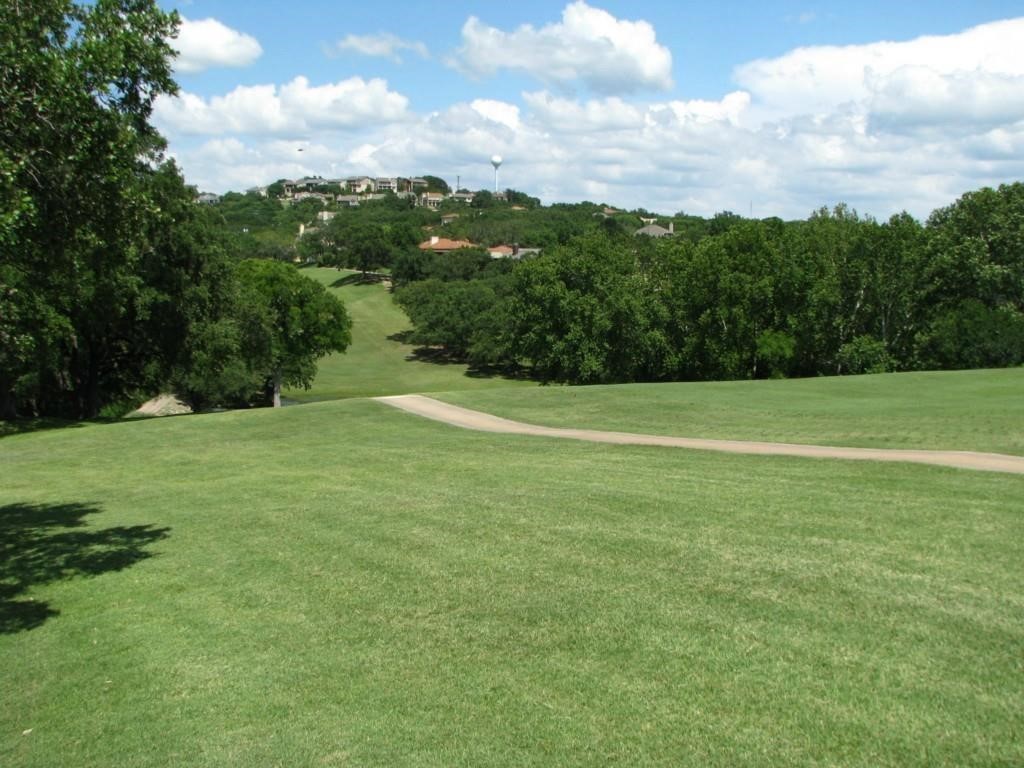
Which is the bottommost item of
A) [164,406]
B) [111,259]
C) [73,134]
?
[164,406]

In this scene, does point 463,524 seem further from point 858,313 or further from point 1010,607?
point 858,313

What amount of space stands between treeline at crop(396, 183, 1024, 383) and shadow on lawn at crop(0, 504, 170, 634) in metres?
46.8

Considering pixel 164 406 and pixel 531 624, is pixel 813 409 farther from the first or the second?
pixel 164 406

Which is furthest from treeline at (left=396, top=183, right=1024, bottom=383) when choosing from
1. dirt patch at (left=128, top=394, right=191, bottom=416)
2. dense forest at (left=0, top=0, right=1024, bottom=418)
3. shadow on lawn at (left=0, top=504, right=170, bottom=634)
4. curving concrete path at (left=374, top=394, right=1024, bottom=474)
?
shadow on lawn at (left=0, top=504, right=170, bottom=634)

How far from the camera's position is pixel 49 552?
1080cm

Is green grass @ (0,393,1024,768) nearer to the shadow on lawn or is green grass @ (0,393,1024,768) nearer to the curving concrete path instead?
the shadow on lawn

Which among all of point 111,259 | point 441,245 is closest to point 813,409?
point 111,259

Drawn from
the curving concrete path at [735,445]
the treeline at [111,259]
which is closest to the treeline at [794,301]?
the treeline at [111,259]

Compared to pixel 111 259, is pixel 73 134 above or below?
above

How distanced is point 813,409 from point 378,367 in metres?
61.7

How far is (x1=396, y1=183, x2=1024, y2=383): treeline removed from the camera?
52.1m

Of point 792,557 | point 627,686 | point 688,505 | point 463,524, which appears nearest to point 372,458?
point 463,524

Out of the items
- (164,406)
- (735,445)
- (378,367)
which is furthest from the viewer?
(378,367)

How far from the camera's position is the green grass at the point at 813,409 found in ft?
58.3
